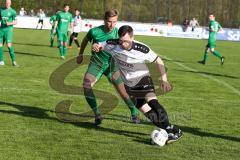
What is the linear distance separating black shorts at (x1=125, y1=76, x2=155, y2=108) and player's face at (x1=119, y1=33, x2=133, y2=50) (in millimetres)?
568

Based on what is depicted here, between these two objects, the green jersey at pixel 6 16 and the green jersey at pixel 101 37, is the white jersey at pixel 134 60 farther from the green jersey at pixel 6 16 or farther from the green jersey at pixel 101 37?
the green jersey at pixel 6 16

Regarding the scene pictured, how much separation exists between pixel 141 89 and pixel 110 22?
1477 mm

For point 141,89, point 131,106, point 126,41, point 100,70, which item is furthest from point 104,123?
point 126,41

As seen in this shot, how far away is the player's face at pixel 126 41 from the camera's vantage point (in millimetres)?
7145

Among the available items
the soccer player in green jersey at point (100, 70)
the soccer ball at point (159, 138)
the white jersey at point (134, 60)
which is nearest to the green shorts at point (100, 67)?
the soccer player in green jersey at point (100, 70)

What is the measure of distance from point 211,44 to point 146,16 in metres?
37.8

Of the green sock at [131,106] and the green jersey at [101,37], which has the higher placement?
the green jersey at [101,37]

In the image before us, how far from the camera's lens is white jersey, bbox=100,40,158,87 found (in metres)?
7.21

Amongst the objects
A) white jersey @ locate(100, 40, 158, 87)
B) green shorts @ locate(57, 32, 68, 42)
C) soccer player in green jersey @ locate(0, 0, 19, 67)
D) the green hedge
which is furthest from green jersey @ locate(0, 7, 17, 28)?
the green hedge

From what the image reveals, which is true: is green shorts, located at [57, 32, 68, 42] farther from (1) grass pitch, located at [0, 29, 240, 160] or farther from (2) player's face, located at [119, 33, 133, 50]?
(2) player's face, located at [119, 33, 133, 50]

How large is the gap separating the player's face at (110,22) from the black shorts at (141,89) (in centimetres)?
126

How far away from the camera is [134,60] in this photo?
730 cm

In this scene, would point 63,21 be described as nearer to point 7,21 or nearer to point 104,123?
point 7,21

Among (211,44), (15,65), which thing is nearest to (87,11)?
(211,44)
